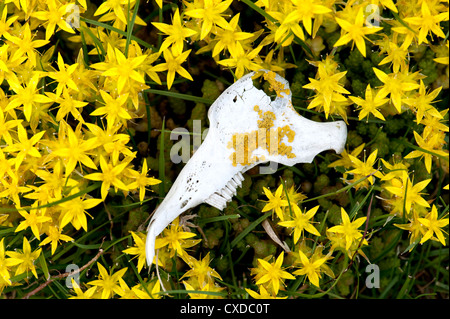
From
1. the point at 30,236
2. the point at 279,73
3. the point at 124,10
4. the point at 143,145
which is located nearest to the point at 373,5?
the point at 279,73

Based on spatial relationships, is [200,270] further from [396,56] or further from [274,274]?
[396,56]

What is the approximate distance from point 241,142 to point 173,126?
418 millimetres

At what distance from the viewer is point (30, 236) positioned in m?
1.91

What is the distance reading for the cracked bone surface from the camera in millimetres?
1651

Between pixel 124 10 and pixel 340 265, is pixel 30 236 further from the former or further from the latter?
pixel 340 265

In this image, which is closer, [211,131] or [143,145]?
[211,131]

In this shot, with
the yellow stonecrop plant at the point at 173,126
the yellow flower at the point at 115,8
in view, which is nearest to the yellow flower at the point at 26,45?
the yellow stonecrop plant at the point at 173,126

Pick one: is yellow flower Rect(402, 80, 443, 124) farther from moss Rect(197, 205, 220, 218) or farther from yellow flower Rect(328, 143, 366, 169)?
moss Rect(197, 205, 220, 218)

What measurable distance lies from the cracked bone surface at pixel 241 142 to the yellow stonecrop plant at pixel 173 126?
9 cm

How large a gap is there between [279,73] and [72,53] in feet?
3.14

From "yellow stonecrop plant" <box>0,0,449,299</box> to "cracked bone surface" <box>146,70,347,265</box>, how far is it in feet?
0.29

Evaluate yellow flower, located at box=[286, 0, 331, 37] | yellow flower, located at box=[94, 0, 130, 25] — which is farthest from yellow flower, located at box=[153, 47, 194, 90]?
yellow flower, located at box=[286, 0, 331, 37]

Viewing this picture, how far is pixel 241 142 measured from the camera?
1.68 m

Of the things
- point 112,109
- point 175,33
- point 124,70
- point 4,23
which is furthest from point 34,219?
point 175,33
